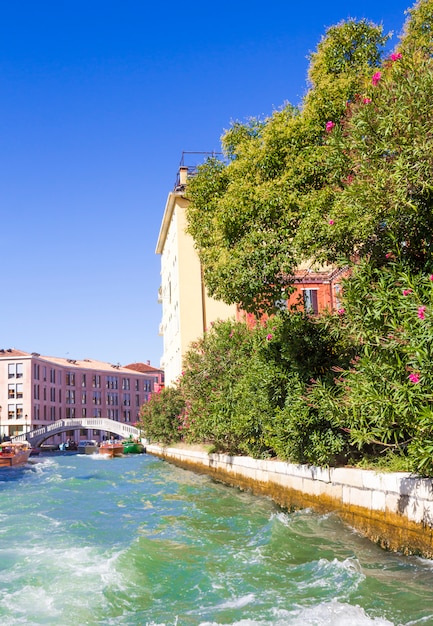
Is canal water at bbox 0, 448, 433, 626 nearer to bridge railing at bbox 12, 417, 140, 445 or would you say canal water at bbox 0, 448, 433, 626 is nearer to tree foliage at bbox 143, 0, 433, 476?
tree foliage at bbox 143, 0, 433, 476

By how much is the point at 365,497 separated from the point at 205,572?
331cm

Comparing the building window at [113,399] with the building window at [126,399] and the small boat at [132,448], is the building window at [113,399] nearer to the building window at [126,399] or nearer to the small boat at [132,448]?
the building window at [126,399]

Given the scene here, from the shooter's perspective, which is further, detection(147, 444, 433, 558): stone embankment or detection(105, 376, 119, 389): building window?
detection(105, 376, 119, 389): building window

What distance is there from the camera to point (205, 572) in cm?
849

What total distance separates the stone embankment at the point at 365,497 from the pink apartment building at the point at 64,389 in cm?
4931

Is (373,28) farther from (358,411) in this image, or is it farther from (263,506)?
(263,506)

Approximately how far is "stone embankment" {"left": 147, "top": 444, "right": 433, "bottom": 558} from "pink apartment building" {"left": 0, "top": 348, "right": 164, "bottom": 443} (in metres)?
49.3

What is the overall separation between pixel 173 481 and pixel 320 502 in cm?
1169

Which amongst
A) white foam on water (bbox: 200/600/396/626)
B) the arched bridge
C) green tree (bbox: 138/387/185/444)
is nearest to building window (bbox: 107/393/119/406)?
the arched bridge

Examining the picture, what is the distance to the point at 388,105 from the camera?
9125 millimetres

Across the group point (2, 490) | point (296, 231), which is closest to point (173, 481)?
point (2, 490)

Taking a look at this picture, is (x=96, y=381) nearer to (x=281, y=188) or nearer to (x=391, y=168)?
(x=281, y=188)

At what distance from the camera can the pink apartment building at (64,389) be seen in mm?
80500

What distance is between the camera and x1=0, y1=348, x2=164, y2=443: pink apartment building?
264 ft
